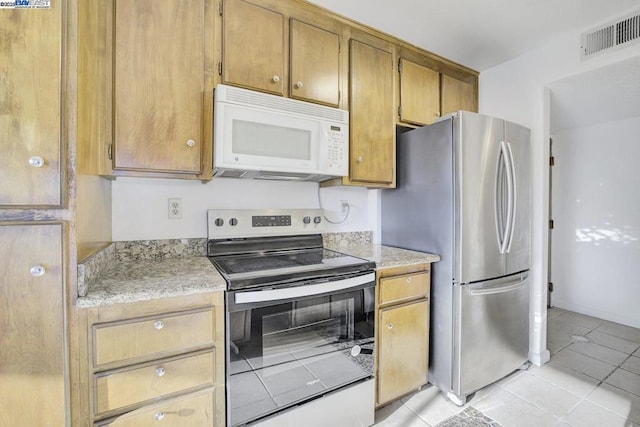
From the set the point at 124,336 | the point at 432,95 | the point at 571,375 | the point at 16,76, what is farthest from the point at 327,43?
the point at 571,375

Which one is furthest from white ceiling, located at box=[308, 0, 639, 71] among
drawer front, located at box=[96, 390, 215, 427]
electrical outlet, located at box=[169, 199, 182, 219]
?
drawer front, located at box=[96, 390, 215, 427]

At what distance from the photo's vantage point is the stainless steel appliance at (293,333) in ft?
4.07

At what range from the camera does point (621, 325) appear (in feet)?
9.94

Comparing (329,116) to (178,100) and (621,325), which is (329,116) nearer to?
(178,100)

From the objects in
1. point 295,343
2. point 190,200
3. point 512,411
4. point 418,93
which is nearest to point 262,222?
point 190,200

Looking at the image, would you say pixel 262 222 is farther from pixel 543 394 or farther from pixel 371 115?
pixel 543 394

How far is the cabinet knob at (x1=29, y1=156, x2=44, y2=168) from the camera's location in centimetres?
93

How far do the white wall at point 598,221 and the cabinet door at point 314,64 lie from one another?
3213 mm

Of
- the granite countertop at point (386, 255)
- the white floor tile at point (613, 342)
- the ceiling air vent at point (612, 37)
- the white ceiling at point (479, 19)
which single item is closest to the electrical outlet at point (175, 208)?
the granite countertop at point (386, 255)

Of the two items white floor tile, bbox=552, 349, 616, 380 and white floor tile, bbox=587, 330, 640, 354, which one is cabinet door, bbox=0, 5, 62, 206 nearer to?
white floor tile, bbox=552, 349, 616, 380

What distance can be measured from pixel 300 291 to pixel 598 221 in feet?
12.0

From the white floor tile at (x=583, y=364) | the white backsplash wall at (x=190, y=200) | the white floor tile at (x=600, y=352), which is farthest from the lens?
the white floor tile at (x=600, y=352)

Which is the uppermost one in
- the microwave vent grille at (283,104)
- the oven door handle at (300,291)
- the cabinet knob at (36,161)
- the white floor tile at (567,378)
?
the microwave vent grille at (283,104)

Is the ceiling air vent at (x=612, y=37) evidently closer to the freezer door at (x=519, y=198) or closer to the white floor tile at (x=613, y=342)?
the freezer door at (x=519, y=198)
